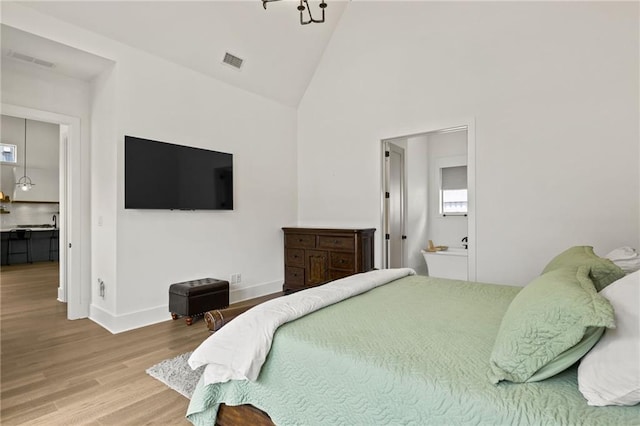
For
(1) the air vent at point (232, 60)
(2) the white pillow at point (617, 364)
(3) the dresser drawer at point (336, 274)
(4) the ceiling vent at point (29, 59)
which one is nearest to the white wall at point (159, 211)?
(1) the air vent at point (232, 60)

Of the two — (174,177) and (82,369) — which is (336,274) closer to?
(174,177)

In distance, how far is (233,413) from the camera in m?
1.52

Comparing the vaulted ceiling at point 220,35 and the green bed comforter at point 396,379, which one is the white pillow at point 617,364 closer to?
the green bed comforter at point 396,379

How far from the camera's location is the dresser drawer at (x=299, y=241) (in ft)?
14.9

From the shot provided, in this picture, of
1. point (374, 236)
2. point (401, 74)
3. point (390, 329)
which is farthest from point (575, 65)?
point (390, 329)

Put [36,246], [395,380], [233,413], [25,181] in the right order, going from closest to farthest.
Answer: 1. [395,380]
2. [233,413]
3. [36,246]
4. [25,181]

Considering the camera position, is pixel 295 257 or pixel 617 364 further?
pixel 295 257

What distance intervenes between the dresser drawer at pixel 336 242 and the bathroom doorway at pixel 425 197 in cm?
73

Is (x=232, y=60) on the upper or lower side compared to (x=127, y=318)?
upper

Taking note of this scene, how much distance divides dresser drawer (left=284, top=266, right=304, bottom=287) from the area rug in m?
2.18

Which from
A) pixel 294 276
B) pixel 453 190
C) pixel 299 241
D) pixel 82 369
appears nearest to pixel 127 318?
pixel 82 369

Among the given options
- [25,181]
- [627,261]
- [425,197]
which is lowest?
[627,261]

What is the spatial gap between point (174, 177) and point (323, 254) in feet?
6.58

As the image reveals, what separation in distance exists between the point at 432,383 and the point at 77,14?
3.83m
